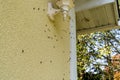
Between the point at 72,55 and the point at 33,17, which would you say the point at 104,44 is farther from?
the point at 33,17

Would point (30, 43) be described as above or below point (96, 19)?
below

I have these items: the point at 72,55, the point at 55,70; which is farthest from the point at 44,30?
the point at 72,55

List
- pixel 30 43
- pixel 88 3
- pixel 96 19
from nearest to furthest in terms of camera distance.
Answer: pixel 30 43 < pixel 88 3 < pixel 96 19

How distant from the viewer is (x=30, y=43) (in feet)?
5.87

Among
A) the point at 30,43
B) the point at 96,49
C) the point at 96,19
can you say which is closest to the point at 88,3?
the point at 96,19

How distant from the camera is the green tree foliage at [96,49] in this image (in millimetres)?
11102

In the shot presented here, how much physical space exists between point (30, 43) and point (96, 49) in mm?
9676

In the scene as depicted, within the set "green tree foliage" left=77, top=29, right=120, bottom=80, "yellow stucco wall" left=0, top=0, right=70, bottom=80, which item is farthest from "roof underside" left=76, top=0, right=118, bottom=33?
"green tree foliage" left=77, top=29, right=120, bottom=80

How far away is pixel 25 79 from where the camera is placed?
1628 mm

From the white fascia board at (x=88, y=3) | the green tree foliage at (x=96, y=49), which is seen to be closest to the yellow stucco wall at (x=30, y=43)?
the white fascia board at (x=88, y=3)

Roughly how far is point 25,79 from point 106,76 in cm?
994

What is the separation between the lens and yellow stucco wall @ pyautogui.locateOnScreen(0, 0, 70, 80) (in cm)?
146

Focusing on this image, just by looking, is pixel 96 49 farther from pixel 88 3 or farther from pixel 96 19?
pixel 88 3

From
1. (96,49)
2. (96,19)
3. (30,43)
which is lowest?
(30,43)
